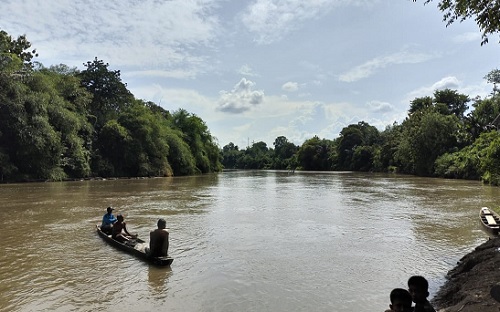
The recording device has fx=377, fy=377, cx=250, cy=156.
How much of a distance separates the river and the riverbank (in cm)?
51

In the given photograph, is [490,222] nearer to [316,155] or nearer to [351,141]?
[351,141]

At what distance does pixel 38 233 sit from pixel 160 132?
4370 cm

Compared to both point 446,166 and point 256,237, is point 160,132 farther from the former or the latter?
point 256,237

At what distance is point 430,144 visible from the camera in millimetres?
54844

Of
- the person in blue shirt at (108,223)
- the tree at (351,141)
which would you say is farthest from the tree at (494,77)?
the person in blue shirt at (108,223)

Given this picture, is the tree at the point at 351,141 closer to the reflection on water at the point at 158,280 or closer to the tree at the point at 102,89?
the tree at the point at 102,89

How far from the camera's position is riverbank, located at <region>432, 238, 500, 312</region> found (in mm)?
5426

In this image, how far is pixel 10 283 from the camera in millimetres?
8047

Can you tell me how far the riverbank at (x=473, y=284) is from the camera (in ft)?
17.8

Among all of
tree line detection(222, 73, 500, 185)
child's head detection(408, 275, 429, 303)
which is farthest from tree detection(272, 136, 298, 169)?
child's head detection(408, 275, 429, 303)

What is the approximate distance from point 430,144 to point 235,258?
52.0 meters

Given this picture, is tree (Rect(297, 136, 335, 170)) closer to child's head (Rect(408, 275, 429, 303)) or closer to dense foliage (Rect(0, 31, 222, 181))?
dense foliage (Rect(0, 31, 222, 181))

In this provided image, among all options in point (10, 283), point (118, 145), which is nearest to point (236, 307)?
point (10, 283)

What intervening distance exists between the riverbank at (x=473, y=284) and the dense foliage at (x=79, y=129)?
120 ft
